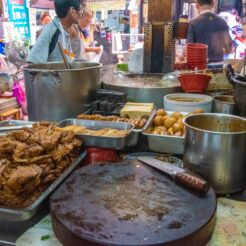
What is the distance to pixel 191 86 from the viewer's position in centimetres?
166

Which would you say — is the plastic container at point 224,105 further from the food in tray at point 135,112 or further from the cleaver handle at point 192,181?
the cleaver handle at point 192,181

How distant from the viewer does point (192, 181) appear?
2.77 ft

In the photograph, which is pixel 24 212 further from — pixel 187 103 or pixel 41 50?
pixel 41 50

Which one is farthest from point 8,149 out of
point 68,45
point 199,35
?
point 199,35

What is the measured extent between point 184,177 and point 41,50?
178cm

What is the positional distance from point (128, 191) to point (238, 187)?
1.20ft

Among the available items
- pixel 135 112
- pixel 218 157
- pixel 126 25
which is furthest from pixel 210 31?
pixel 126 25

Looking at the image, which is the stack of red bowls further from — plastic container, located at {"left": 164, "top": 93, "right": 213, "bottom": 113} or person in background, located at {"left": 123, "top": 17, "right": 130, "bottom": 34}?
person in background, located at {"left": 123, "top": 17, "right": 130, "bottom": 34}

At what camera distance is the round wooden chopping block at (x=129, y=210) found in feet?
2.22

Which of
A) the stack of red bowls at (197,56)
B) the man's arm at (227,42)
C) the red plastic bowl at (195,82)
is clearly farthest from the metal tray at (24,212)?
the man's arm at (227,42)

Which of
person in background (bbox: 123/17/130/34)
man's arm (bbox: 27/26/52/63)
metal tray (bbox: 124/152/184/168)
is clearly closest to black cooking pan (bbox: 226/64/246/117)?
metal tray (bbox: 124/152/184/168)

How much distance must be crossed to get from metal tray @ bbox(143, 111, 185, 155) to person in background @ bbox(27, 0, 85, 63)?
1.26 m

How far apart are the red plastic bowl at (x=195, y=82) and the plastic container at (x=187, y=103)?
0.10 metres

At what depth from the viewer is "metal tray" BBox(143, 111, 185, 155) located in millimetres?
1157
